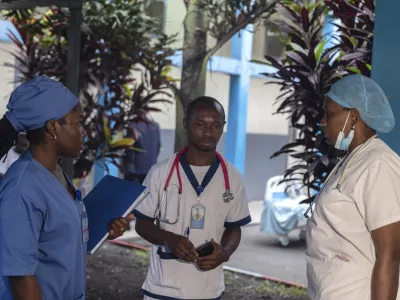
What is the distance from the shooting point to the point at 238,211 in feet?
10.7

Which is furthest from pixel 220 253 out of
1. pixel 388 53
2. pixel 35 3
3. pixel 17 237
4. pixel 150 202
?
pixel 35 3

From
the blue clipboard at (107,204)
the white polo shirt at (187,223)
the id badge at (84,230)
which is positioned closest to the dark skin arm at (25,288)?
the id badge at (84,230)

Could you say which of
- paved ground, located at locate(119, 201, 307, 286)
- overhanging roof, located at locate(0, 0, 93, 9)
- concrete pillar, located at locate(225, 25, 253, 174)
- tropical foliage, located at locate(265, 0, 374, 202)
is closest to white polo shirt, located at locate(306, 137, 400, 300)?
tropical foliage, located at locate(265, 0, 374, 202)

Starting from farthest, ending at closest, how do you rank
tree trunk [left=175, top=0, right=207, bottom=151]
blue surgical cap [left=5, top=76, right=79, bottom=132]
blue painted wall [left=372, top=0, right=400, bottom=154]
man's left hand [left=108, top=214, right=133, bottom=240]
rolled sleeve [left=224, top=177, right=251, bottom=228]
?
Result: tree trunk [left=175, top=0, right=207, bottom=151] → blue painted wall [left=372, top=0, right=400, bottom=154] → rolled sleeve [left=224, top=177, right=251, bottom=228] → man's left hand [left=108, top=214, right=133, bottom=240] → blue surgical cap [left=5, top=76, right=79, bottom=132]

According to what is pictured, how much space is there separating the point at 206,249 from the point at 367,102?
3.38ft

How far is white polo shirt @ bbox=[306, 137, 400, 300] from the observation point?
7.70ft

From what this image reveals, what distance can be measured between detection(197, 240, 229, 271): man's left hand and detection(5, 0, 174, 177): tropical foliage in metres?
3.18

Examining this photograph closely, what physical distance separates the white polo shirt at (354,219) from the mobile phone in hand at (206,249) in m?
0.63

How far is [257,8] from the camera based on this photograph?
5480mm

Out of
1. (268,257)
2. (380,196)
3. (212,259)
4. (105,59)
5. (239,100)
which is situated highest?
(105,59)

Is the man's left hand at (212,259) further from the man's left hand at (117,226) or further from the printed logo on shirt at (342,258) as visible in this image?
the printed logo on shirt at (342,258)

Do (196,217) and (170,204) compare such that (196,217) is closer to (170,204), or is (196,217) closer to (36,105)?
(170,204)

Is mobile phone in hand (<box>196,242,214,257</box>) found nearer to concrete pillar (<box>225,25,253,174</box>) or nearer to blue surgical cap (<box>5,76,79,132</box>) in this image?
blue surgical cap (<box>5,76,79,132</box>)

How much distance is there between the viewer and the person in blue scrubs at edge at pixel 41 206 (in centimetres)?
216
